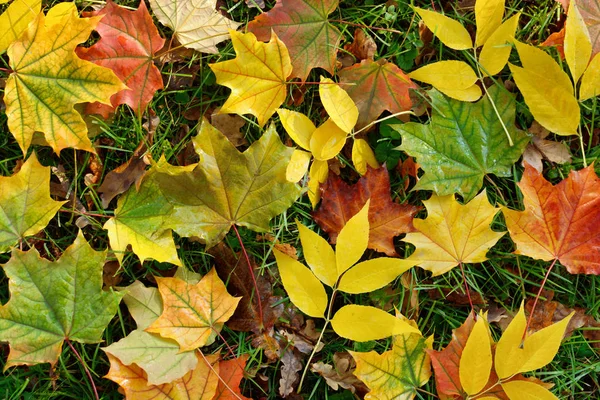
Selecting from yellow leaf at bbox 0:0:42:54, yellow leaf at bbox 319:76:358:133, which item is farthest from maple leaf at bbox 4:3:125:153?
yellow leaf at bbox 319:76:358:133

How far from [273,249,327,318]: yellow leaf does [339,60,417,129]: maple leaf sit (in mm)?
446

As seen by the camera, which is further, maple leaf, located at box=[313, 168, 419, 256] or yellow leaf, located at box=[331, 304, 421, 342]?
maple leaf, located at box=[313, 168, 419, 256]

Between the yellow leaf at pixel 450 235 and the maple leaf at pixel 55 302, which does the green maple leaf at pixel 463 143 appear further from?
the maple leaf at pixel 55 302

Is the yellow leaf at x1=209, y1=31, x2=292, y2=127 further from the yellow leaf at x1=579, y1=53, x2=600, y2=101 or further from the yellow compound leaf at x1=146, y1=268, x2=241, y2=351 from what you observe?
the yellow leaf at x1=579, y1=53, x2=600, y2=101

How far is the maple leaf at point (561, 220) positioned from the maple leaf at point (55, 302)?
109 centimetres

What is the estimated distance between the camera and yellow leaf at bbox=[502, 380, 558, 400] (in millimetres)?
1452

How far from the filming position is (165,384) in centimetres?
148

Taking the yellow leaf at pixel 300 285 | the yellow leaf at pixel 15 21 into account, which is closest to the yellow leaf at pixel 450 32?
the yellow leaf at pixel 300 285

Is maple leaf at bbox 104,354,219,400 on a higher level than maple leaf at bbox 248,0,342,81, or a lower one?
lower

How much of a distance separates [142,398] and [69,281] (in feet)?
1.16

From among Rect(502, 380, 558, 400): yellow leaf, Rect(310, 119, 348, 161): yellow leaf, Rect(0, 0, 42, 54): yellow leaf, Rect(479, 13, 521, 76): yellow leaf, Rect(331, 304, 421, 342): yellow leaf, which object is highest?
Rect(0, 0, 42, 54): yellow leaf

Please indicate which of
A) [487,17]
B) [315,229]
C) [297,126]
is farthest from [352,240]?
[487,17]

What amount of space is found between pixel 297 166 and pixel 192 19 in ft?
1.67

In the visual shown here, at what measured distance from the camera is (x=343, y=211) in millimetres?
1603
